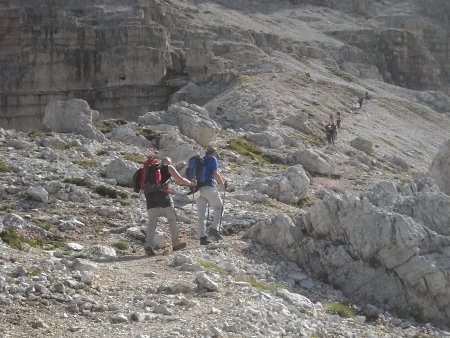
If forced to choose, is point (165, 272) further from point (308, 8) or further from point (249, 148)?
point (308, 8)

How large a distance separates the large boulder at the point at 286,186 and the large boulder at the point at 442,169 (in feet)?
15.5

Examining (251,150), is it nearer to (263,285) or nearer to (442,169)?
(442,169)

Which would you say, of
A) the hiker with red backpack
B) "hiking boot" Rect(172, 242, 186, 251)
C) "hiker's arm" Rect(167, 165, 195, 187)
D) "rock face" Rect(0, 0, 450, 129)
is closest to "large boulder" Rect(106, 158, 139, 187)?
"hiker's arm" Rect(167, 165, 195, 187)

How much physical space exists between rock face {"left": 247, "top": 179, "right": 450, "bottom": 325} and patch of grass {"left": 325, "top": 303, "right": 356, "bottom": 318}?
967 millimetres

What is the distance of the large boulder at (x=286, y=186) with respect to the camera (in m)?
24.6

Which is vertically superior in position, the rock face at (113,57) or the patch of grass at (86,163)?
the patch of grass at (86,163)

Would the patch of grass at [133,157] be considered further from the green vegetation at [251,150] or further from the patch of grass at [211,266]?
the patch of grass at [211,266]

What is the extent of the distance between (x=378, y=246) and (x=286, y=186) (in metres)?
9.04

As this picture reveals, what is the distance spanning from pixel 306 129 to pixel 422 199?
90.4 ft

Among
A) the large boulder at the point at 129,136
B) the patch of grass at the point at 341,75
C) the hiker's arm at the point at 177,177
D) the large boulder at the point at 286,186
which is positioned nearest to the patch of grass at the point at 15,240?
the hiker's arm at the point at 177,177

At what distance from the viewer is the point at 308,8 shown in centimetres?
14525

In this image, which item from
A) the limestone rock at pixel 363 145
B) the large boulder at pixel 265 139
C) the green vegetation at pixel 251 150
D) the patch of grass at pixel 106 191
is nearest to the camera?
the patch of grass at pixel 106 191

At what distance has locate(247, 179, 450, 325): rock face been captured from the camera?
15234mm

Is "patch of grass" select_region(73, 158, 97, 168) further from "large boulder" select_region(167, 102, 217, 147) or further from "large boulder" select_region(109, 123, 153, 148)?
"large boulder" select_region(167, 102, 217, 147)
